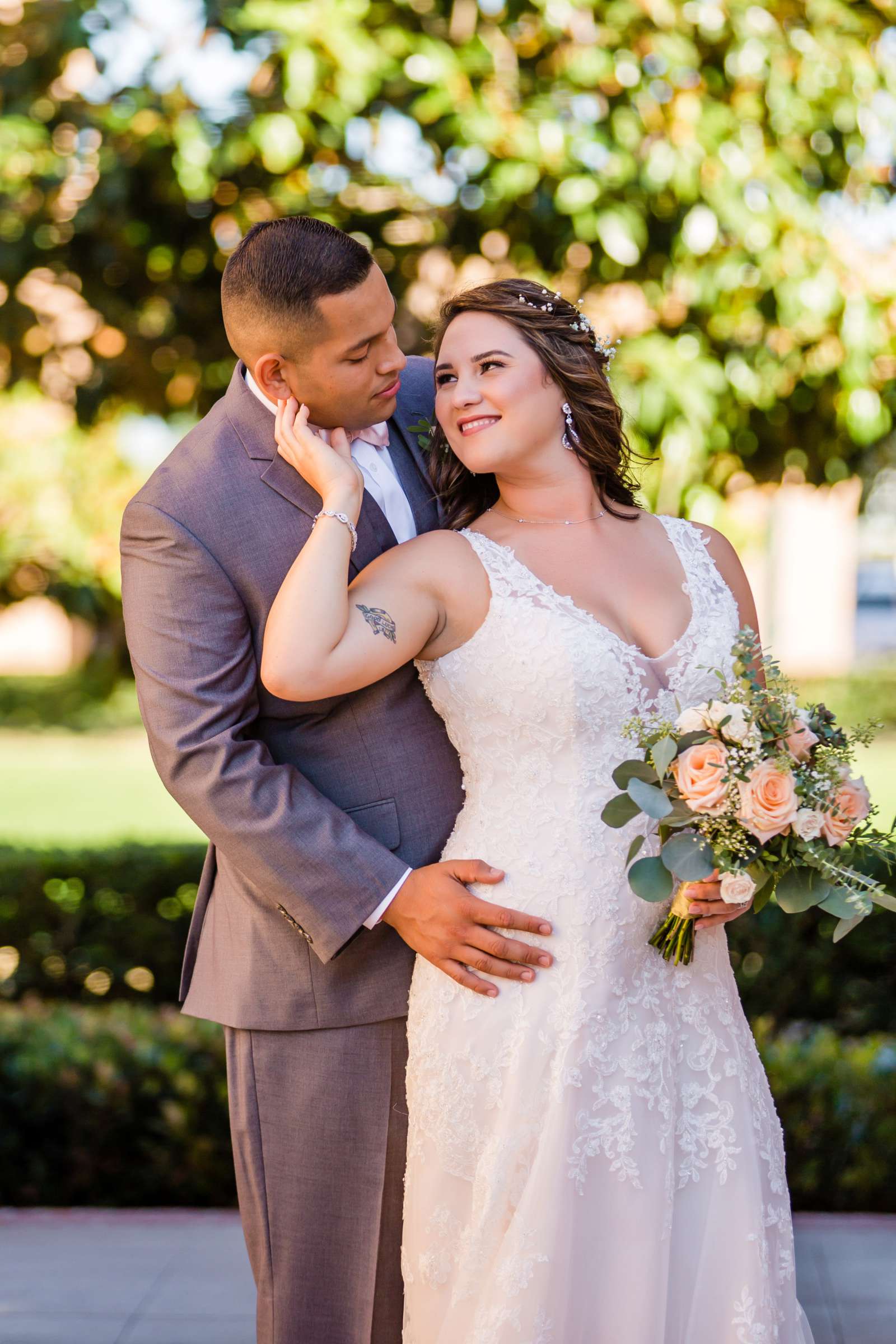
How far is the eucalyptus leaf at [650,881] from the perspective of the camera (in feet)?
7.29

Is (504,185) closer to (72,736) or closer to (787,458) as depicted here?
(787,458)

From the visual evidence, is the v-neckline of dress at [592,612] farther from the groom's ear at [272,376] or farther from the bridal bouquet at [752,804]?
the groom's ear at [272,376]

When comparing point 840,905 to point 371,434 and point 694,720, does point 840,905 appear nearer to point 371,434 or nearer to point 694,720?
point 694,720

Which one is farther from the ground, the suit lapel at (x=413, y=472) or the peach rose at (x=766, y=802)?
the suit lapel at (x=413, y=472)

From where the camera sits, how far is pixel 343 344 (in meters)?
2.57

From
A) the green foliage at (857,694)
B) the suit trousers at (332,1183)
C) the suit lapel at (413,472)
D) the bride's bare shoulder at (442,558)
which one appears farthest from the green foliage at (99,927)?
the green foliage at (857,694)

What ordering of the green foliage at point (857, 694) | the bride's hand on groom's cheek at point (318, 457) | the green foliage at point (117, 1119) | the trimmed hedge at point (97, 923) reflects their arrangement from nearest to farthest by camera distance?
the bride's hand on groom's cheek at point (318, 457)
the green foliage at point (117, 1119)
the trimmed hedge at point (97, 923)
the green foliage at point (857, 694)

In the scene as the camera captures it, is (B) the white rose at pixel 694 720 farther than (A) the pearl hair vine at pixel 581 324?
No

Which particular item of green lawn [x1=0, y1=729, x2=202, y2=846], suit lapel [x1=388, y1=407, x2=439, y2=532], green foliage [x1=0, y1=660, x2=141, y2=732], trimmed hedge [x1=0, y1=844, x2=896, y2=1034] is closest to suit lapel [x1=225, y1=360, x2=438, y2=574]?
suit lapel [x1=388, y1=407, x2=439, y2=532]

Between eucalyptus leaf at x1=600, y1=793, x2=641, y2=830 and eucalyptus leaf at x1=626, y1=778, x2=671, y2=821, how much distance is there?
0.02 meters

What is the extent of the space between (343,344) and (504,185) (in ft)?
4.38

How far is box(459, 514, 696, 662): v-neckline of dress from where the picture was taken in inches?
96.6

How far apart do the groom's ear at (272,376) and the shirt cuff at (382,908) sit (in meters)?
0.93

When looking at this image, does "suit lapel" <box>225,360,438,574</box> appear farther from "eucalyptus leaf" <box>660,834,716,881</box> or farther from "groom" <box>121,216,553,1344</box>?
"eucalyptus leaf" <box>660,834,716,881</box>
